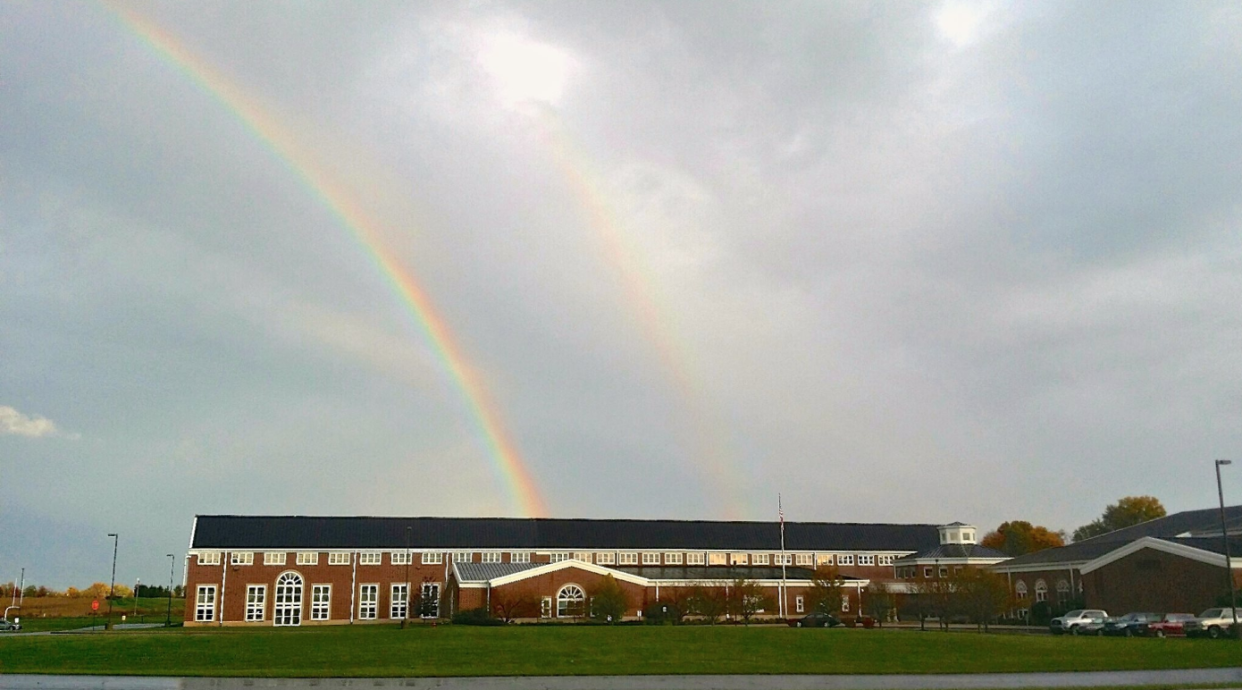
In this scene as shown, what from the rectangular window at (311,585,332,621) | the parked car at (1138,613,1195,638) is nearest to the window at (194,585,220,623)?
the rectangular window at (311,585,332,621)

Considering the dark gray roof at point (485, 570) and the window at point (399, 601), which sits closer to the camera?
the dark gray roof at point (485, 570)

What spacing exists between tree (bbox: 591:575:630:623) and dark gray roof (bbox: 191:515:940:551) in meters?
20.3

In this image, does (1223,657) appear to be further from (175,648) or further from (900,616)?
(900,616)

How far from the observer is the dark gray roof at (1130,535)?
237ft

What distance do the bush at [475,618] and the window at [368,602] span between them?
13576mm

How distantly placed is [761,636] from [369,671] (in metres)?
20.8

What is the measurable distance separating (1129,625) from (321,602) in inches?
2399

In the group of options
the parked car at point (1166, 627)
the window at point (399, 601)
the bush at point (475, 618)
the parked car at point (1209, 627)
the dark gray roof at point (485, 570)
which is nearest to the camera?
the parked car at point (1209, 627)

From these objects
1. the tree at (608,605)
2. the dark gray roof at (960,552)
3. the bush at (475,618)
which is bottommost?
the bush at (475,618)

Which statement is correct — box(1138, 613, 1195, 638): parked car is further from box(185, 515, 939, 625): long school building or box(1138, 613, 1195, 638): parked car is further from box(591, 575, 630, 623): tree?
box(185, 515, 939, 625): long school building

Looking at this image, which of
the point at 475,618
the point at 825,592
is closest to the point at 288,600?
the point at 475,618

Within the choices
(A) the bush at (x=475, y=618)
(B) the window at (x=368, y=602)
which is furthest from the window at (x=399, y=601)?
(A) the bush at (x=475, y=618)

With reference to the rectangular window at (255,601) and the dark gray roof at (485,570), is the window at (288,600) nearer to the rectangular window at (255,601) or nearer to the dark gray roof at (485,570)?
the rectangular window at (255,601)

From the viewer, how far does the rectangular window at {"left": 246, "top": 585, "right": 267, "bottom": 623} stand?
275 ft
